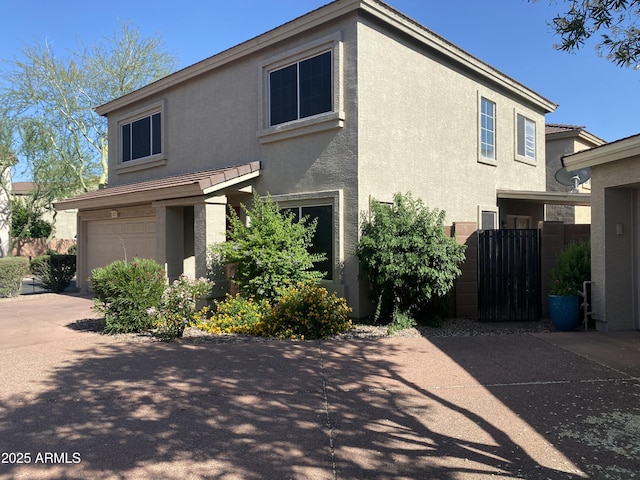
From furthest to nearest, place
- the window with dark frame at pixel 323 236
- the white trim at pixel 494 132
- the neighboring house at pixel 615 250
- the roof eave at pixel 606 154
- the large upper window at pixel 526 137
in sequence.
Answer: the large upper window at pixel 526 137, the white trim at pixel 494 132, the window with dark frame at pixel 323 236, the neighboring house at pixel 615 250, the roof eave at pixel 606 154

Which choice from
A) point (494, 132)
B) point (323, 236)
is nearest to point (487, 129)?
point (494, 132)

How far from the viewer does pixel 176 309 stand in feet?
27.7

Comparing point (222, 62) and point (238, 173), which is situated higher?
point (222, 62)

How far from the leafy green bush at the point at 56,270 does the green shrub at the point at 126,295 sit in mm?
8080

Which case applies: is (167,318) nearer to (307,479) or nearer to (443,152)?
(307,479)

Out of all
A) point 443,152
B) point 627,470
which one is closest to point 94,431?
point 627,470

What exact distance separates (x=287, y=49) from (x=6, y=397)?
847cm

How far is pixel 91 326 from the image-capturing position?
9.78 meters

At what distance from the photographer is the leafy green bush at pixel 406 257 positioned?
8789mm

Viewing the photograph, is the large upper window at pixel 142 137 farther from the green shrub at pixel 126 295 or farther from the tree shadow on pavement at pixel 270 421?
the tree shadow on pavement at pixel 270 421

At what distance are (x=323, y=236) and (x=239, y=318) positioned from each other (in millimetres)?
2415

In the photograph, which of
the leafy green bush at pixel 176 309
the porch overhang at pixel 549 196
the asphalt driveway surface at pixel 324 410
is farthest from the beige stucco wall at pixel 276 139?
the porch overhang at pixel 549 196

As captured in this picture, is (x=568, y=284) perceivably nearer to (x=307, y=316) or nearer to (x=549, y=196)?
(x=549, y=196)

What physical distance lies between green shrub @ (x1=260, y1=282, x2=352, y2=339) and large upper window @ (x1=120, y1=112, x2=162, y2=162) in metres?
8.23
